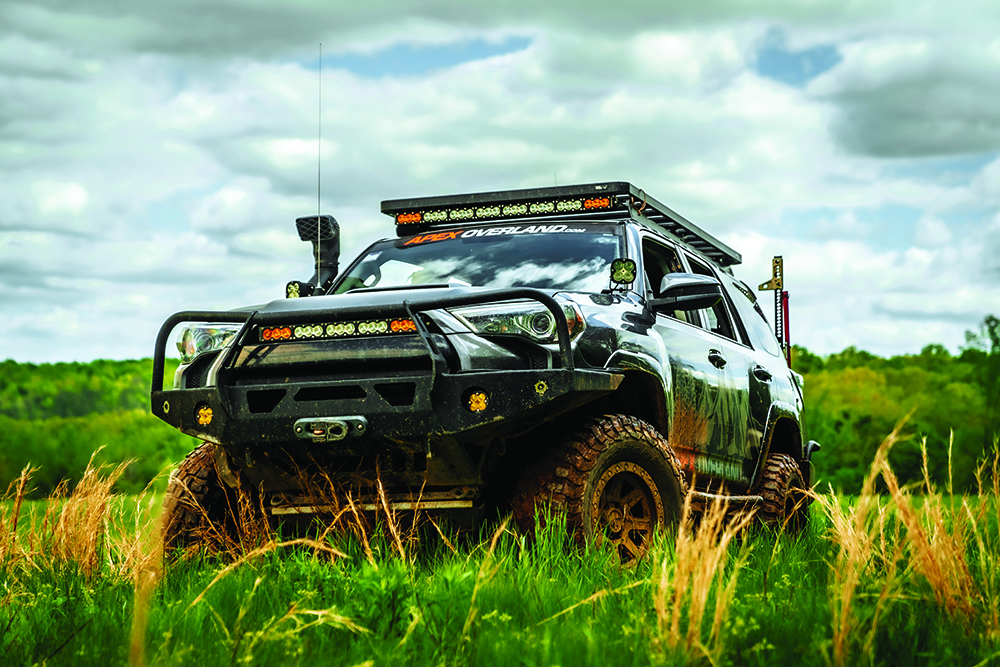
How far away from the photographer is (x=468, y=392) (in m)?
4.47

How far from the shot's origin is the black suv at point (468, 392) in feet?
14.9

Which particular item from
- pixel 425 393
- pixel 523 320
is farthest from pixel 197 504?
pixel 523 320

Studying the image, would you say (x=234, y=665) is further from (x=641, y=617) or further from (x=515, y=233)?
(x=515, y=233)

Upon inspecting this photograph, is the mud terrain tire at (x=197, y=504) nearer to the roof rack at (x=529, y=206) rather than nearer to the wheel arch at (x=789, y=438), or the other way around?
the roof rack at (x=529, y=206)

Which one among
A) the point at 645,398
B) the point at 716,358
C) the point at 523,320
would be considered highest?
the point at 523,320

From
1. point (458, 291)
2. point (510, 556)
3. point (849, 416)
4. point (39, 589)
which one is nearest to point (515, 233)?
point (458, 291)

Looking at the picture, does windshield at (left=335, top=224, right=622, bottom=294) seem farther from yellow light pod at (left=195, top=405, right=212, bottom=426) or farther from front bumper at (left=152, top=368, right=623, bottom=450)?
yellow light pod at (left=195, top=405, right=212, bottom=426)

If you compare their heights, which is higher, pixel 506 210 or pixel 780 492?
pixel 506 210

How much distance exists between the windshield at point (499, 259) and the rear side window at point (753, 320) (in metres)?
1.99

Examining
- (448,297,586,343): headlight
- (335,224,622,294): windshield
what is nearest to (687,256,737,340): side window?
(335,224,622,294): windshield

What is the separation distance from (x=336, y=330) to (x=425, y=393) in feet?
1.93

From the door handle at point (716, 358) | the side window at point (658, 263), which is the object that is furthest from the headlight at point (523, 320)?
the door handle at point (716, 358)

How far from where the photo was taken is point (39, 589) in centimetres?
455

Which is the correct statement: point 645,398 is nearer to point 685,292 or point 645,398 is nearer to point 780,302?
point 685,292
